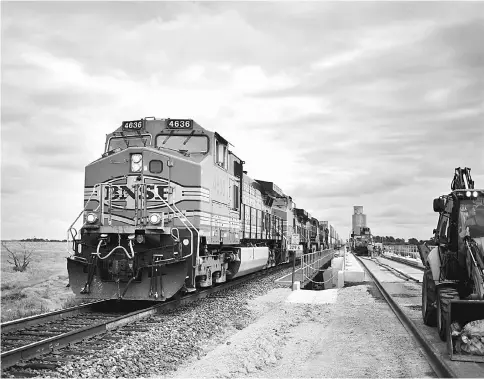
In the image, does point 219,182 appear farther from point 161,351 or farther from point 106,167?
point 161,351

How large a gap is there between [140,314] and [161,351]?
9.23 feet

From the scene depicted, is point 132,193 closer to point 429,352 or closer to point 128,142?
point 128,142

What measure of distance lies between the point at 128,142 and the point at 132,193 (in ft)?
6.04

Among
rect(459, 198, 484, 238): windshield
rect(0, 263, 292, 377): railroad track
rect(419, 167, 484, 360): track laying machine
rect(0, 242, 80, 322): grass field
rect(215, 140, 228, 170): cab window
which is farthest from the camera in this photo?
rect(215, 140, 228, 170): cab window

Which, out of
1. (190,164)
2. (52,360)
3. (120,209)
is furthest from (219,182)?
(52,360)

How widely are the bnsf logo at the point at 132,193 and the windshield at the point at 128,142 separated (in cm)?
152

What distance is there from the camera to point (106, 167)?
11.9 meters

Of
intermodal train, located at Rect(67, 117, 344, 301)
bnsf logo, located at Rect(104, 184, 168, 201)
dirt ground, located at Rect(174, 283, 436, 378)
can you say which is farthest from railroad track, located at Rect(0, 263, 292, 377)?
bnsf logo, located at Rect(104, 184, 168, 201)

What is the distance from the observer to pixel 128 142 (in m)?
12.9

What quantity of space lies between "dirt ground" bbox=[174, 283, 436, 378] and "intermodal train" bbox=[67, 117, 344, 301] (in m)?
2.32

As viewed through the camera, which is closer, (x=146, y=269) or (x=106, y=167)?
(x=146, y=269)

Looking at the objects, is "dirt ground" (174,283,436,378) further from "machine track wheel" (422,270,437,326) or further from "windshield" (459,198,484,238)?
"windshield" (459,198,484,238)

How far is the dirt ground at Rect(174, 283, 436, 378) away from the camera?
648 cm

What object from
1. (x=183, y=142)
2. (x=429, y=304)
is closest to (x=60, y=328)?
(x=183, y=142)
